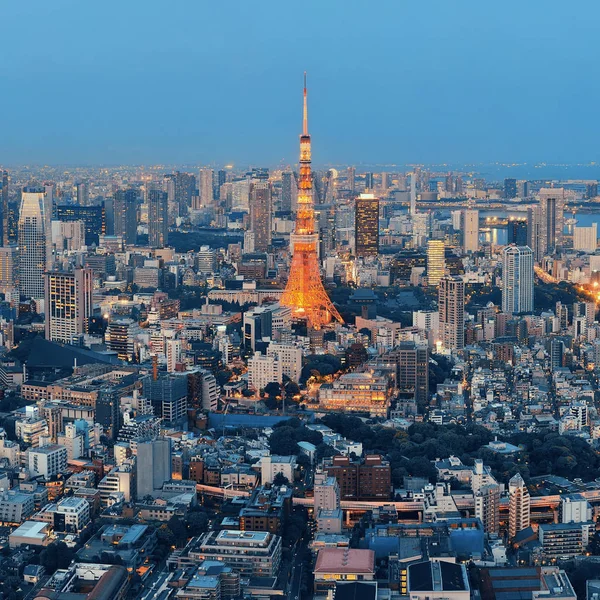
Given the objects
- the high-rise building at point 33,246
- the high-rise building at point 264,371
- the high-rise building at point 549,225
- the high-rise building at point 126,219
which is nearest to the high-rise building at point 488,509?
the high-rise building at point 264,371

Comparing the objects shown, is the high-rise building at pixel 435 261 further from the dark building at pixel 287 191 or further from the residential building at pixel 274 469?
the residential building at pixel 274 469

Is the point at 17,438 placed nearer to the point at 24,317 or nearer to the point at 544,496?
the point at 544,496

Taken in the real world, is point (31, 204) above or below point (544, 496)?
above

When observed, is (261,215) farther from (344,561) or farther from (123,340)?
(344,561)

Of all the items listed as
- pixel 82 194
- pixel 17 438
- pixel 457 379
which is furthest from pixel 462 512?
A: pixel 82 194

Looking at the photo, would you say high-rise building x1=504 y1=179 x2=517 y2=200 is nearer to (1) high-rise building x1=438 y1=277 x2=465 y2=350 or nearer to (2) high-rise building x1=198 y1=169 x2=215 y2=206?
(2) high-rise building x1=198 y1=169 x2=215 y2=206

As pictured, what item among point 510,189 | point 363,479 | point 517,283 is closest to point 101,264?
point 517,283

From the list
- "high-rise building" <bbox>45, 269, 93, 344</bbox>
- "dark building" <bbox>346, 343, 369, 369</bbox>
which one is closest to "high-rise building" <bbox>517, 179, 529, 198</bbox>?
"high-rise building" <bbox>45, 269, 93, 344</bbox>
